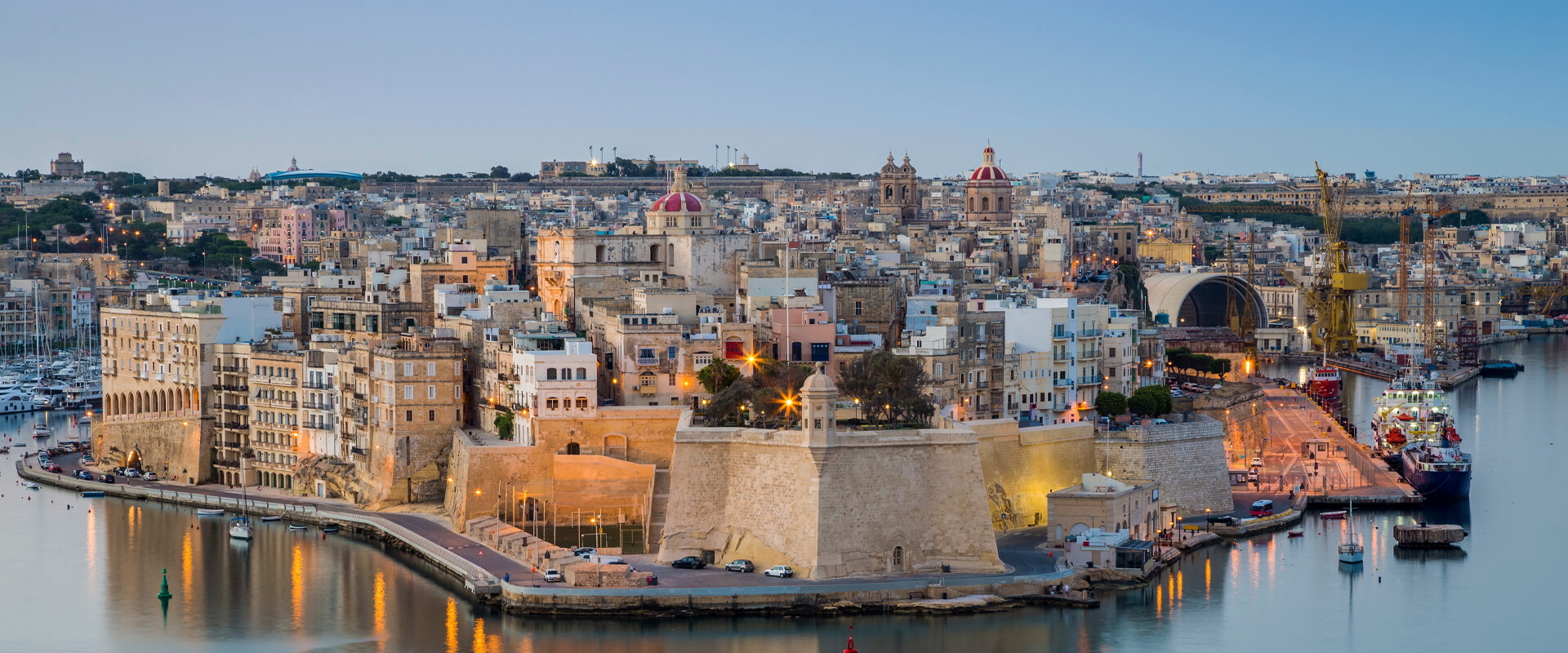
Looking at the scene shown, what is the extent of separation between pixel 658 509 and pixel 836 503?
12.0 ft

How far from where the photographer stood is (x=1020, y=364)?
1326 inches

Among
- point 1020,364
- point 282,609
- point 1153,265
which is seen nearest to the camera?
point 282,609

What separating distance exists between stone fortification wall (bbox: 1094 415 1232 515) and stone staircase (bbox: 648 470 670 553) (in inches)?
263

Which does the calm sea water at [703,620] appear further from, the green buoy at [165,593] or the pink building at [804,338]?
the pink building at [804,338]

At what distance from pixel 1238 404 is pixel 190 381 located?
61.6ft

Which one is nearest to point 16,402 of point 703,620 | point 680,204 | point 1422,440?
point 680,204

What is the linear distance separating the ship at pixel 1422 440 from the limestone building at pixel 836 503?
38.0 ft

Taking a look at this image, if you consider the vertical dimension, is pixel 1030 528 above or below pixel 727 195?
below

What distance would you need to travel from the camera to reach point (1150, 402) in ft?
112

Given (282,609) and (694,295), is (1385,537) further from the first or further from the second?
(282,609)

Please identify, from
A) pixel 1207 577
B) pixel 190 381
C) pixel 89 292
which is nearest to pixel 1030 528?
pixel 1207 577

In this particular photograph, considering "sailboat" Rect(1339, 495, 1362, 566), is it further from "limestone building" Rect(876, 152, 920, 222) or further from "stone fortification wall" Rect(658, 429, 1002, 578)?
"limestone building" Rect(876, 152, 920, 222)

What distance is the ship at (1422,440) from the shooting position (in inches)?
1362

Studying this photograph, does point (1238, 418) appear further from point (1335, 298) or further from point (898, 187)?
point (898, 187)
